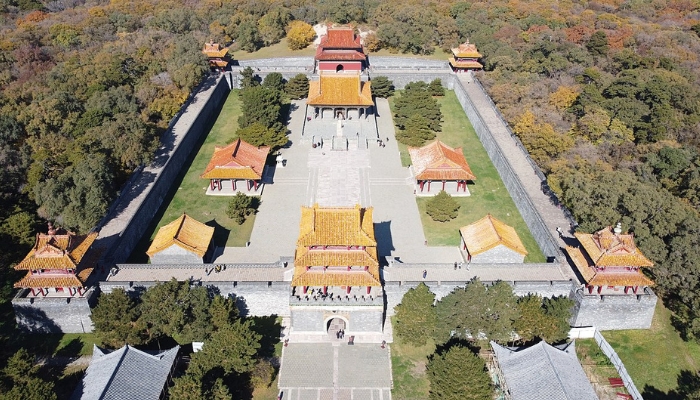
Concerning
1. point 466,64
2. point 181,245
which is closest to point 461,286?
point 181,245

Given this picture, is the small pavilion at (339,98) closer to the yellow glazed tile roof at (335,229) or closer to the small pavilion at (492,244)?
the small pavilion at (492,244)

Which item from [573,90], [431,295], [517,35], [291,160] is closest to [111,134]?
[291,160]

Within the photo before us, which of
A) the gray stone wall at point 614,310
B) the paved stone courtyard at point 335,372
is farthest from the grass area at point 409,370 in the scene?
the gray stone wall at point 614,310

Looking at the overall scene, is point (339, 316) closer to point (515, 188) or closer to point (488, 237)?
point (488, 237)

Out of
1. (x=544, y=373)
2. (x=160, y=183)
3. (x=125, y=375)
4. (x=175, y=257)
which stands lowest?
(x=160, y=183)

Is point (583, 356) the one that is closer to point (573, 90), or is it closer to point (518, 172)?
point (518, 172)

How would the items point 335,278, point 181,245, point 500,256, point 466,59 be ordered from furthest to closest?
point 466,59 → point 500,256 → point 181,245 → point 335,278
